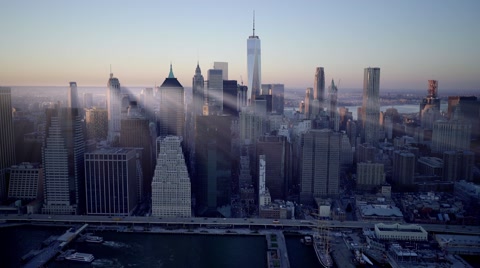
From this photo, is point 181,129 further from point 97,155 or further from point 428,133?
point 428,133

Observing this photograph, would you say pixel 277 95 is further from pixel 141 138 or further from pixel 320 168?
pixel 141 138

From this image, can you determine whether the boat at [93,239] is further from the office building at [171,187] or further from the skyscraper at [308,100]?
the skyscraper at [308,100]

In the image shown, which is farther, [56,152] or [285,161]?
[285,161]

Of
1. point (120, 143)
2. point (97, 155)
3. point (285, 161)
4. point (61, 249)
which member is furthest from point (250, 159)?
point (61, 249)

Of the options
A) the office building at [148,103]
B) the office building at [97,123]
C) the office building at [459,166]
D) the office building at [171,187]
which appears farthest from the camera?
the office building at [148,103]

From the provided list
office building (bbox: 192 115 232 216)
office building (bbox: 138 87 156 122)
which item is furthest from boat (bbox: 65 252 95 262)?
office building (bbox: 138 87 156 122)

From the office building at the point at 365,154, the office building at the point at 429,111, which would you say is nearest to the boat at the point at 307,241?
the office building at the point at 365,154
